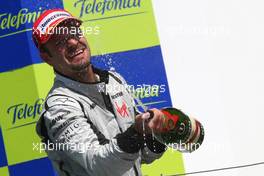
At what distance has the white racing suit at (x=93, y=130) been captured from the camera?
2.05m

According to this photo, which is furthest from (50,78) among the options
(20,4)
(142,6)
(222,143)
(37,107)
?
(222,143)

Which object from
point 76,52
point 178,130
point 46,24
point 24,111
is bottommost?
point 178,130

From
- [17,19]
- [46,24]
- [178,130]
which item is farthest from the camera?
[17,19]

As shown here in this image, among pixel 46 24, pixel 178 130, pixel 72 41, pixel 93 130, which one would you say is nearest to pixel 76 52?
pixel 72 41

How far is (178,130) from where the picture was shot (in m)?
2.20

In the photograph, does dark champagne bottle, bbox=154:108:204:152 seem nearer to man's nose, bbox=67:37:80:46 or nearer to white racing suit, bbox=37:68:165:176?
white racing suit, bbox=37:68:165:176

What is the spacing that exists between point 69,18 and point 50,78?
1.03 ft

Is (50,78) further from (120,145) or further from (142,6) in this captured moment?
(120,145)

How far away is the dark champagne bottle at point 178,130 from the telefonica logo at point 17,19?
76cm

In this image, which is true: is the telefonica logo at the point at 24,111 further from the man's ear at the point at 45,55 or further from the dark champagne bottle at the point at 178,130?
the dark champagne bottle at the point at 178,130

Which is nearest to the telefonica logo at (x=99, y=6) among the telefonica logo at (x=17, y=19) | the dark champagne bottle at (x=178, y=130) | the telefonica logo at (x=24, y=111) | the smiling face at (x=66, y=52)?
the telefonica logo at (x=17, y=19)

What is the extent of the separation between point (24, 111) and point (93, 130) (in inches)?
19.8

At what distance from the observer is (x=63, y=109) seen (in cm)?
224

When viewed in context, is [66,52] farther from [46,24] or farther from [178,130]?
[178,130]
